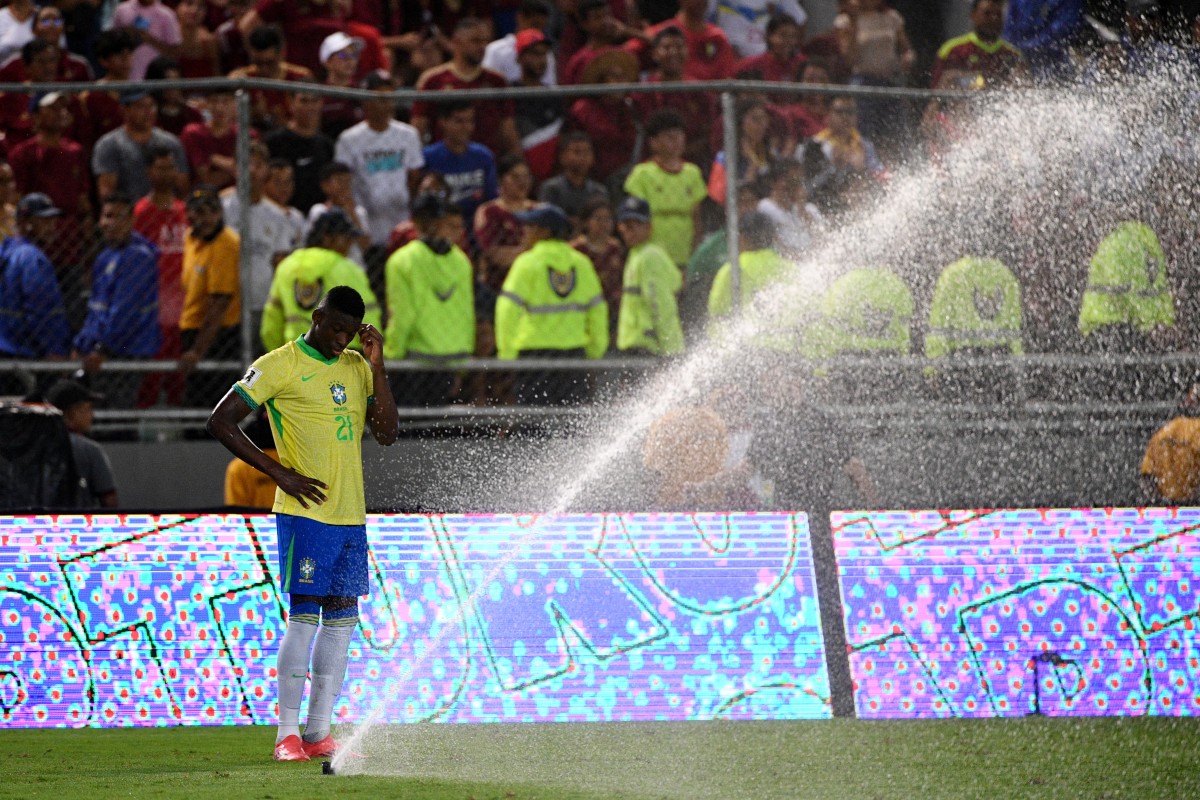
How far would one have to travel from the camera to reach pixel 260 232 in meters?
10.9

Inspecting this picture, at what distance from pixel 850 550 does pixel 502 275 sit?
3571 mm

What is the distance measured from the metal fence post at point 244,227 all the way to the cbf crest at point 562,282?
1.93 metres

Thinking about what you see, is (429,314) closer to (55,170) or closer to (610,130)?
(610,130)

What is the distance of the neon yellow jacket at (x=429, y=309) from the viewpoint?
1056 centimetres

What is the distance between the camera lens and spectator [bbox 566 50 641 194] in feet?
38.8

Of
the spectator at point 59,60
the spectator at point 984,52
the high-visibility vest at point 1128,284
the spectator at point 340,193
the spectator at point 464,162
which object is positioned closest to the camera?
the high-visibility vest at point 1128,284

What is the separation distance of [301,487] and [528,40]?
7.84m

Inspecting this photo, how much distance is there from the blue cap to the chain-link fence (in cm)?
2

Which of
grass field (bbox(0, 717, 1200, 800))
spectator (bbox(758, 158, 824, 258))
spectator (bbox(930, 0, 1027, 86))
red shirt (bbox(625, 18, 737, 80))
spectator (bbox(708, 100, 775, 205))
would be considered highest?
red shirt (bbox(625, 18, 737, 80))

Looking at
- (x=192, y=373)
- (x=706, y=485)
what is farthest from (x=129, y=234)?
(x=706, y=485)

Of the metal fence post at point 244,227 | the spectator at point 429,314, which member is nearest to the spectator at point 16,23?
the metal fence post at point 244,227

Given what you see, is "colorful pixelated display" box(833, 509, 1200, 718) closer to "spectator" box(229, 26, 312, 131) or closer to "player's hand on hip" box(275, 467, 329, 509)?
"player's hand on hip" box(275, 467, 329, 509)

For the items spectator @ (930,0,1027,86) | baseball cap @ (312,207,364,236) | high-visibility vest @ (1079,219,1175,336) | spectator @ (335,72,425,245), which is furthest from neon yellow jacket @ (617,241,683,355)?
spectator @ (930,0,1027,86)

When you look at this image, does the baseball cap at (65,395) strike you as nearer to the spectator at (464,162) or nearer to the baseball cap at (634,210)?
the spectator at (464,162)
